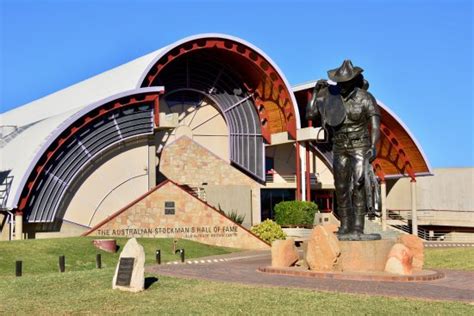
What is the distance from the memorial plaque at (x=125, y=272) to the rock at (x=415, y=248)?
8471mm

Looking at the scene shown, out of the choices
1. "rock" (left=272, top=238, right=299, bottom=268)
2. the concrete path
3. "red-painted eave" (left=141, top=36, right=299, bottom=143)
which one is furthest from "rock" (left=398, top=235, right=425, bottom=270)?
"red-painted eave" (left=141, top=36, right=299, bottom=143)

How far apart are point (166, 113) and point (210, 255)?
14.0 m

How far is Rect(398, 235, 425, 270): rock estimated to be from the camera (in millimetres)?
19438

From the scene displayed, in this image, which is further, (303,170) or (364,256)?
(303,170)

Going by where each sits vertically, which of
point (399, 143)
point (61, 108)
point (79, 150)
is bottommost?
point (79, 150)

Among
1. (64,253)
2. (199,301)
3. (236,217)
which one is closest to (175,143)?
(236,217)

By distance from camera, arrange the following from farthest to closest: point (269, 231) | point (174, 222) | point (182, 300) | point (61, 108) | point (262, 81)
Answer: point (262, 81) → point (61, 108) → point (269, 231) → point (174, 222) → point (182, 300)

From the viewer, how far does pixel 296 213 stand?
41594mm

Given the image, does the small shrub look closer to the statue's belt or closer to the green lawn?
the statue's belt

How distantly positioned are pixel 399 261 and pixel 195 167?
25932 millimetres

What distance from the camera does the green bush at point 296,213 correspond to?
41.5m

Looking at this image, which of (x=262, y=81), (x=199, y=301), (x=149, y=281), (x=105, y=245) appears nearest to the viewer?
(x=199, y=301)

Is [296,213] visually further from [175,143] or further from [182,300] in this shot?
[182,300]

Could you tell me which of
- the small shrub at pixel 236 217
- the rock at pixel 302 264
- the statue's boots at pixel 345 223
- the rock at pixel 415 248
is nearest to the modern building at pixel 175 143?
the small shrub at pixel 236 217
